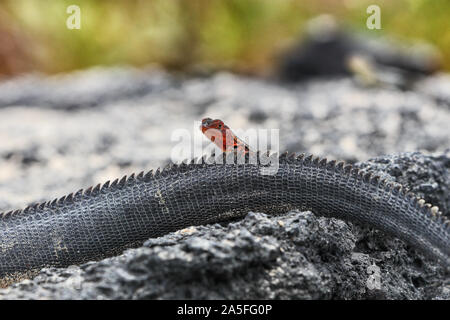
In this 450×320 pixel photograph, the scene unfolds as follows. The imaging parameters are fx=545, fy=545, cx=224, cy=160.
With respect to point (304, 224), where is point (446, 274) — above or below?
below

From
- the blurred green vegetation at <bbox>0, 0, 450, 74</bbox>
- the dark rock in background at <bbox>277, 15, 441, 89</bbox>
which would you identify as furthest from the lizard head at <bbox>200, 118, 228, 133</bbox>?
the blurred green vegetation at <bbox>0, 0, 450, 74</bbox>

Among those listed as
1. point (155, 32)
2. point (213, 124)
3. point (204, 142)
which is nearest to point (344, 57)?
point (155, 32)

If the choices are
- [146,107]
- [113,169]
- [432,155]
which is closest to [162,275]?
[432,155]

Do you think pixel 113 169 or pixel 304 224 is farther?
pixel 113 169

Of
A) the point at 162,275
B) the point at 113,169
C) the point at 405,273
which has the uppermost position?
the point at 162,275

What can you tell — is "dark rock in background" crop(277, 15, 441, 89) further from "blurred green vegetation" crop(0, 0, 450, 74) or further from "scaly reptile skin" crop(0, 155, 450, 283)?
"scaly reptile skin" crop(0, 155, 450, 283)

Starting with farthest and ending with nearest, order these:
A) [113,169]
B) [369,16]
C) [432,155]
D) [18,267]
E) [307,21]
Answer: [307,21] → [369,16] → [113,169] → [432,155] → [18,267]

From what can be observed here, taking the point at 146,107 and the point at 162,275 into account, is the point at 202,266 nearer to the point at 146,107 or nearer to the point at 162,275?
the point at 162,275
